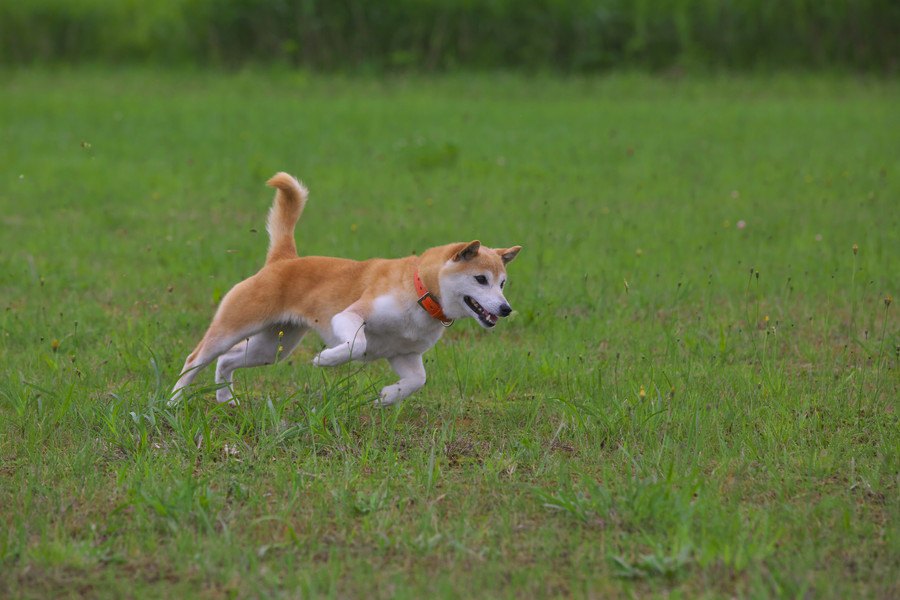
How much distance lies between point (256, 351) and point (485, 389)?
1.37 meters

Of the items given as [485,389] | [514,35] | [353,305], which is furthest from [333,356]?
→ [514,35]

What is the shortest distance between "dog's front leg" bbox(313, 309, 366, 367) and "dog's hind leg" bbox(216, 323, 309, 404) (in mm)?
652

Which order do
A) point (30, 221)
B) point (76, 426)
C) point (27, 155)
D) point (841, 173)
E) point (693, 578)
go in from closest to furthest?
point (693, 578) → point (76, 426) → point (30, 221) → point (841, 173) → point (27, 155)

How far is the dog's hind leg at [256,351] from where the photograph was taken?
6.70 meters

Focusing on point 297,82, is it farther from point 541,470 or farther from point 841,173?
point 541,470

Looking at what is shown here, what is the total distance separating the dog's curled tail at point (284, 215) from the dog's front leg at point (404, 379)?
3.19ft

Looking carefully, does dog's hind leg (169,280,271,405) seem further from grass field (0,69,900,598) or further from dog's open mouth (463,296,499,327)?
dog's open mouth (463,296,499,327)

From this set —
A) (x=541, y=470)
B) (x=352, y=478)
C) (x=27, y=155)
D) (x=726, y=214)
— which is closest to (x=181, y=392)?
(x=352, y=478)

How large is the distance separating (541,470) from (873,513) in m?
1.42

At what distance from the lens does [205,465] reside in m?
5.18

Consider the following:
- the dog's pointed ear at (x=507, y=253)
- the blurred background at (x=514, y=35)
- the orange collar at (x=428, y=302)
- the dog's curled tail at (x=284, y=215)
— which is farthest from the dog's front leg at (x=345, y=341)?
the blurred background at (x=514, y=35)

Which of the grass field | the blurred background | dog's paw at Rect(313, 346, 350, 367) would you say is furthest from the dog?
the blurred background

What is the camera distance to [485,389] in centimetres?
653

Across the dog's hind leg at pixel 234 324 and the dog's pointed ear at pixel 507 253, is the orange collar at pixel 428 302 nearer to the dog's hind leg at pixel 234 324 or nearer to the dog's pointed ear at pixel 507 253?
the dog's pointed ear at pixel 507 253
